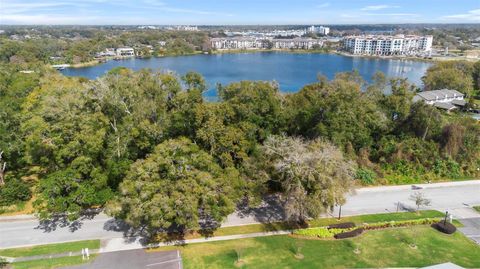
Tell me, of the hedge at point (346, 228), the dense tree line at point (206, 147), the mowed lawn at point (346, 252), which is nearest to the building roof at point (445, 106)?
the dense tree line at point (206, 147)

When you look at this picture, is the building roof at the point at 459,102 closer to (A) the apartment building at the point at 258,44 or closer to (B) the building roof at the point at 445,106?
(B) the building roof at the point at 445,106

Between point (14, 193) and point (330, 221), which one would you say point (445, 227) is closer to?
point (330, 221)

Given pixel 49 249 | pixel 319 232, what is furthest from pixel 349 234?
pixel 49 249

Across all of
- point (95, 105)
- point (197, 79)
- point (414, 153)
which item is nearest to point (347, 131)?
point (414, 153)

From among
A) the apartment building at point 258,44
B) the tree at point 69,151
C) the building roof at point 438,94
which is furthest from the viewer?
the apartment building at point 258,44

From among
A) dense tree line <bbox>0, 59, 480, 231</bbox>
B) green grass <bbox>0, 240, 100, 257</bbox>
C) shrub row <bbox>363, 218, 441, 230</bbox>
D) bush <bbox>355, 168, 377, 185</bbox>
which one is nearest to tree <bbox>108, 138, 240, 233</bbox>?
dense tree line <bbox>0, 59, 480, 231</bbox>

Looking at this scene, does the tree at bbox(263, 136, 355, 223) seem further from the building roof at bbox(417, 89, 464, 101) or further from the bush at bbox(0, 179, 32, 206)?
the building roof at bbox(417, 89, 464, 101)

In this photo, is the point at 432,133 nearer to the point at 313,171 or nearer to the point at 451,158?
the point at 451,158
